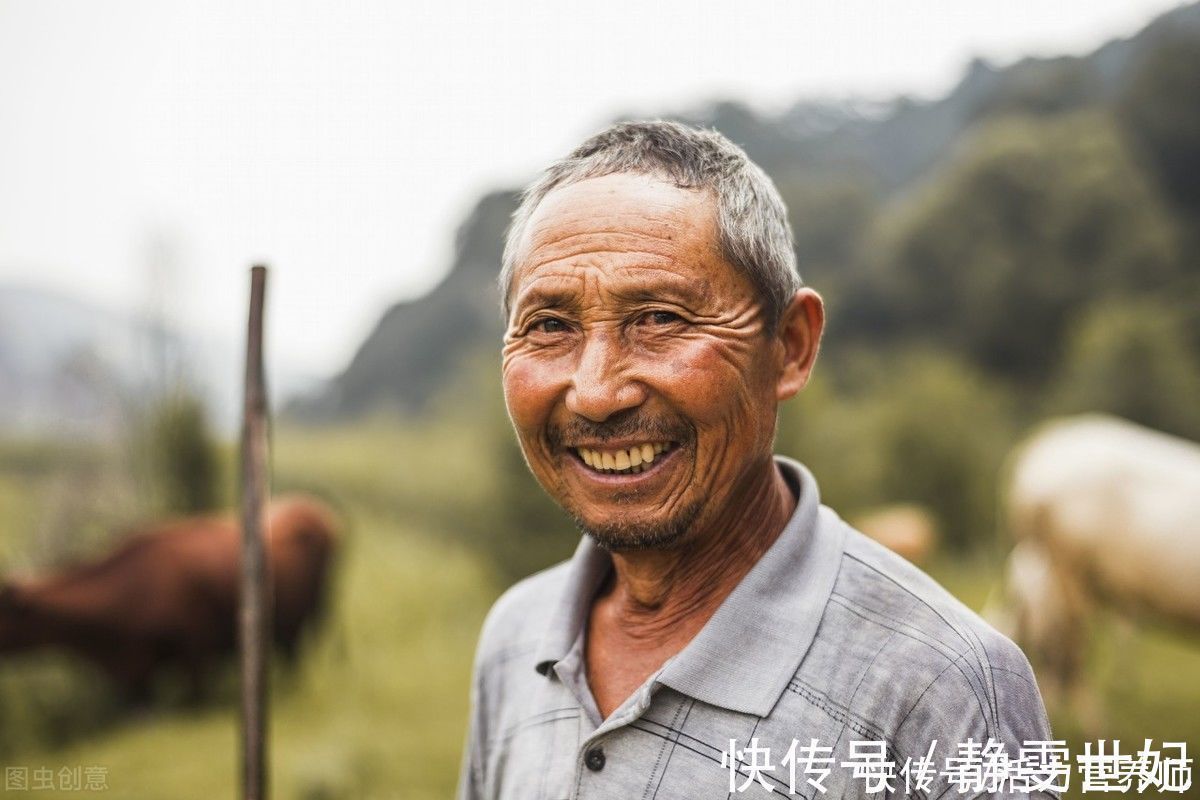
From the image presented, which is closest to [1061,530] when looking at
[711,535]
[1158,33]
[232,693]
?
[711,535]

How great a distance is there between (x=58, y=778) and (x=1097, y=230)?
19.1 metres

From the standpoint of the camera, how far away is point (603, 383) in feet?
4.53

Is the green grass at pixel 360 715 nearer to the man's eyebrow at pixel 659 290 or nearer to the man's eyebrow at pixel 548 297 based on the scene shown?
the man's eyebrow at pixel 548 297

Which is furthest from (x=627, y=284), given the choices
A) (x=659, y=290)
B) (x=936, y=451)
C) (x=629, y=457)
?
(x=936, y=451)

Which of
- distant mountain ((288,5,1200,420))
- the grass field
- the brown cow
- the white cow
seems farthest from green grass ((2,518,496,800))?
distant mountain ((288,5,1200,420))

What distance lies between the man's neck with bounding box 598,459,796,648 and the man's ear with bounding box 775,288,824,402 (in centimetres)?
15

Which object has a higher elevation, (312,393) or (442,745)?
(312,393)

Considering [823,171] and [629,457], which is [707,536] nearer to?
[629,457]

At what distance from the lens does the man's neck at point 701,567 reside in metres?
1.56

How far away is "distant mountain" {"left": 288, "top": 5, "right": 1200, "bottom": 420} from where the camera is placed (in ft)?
67.7

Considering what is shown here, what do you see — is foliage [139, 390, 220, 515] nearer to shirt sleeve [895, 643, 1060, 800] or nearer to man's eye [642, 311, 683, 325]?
man's eye [642, 311, 683, 325]

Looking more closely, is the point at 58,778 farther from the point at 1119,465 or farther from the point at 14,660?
the point at 1119,465

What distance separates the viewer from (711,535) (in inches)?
61.1

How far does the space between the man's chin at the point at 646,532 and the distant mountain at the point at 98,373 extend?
7.41 m
